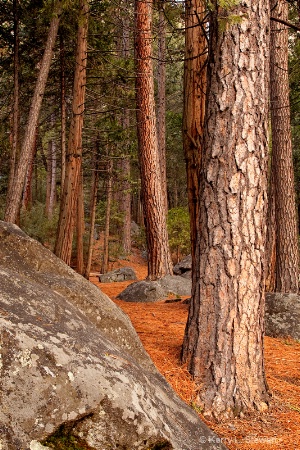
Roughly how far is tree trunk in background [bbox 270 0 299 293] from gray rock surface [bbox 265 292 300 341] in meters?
1.77

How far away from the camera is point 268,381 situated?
13.5 feet

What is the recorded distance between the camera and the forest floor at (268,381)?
3.08 meters

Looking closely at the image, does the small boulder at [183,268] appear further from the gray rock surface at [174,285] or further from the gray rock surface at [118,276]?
the gray rock surface at [174,285]

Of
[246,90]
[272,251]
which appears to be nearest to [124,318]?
[246,90]

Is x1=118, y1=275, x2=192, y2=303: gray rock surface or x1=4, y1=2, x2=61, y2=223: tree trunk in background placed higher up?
x1=4, y1=2, x2=61, y2=223: tree trunk in background

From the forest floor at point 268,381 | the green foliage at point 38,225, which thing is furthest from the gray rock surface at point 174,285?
the green foliage at point 38,225

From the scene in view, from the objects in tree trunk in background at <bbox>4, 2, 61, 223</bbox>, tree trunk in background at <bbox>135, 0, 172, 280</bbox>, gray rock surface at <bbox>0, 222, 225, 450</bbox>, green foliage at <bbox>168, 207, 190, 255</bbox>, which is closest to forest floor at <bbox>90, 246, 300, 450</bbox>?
gray rock surface at <bbox>0, 222, 225, 450</bbox>

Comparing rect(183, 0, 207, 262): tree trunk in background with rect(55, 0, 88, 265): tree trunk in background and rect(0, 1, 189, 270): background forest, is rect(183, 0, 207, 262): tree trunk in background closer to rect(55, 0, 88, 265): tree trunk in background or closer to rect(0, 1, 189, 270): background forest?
rect(0, 1, 189, 270): background forest

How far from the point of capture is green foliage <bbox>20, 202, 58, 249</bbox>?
16.2 m

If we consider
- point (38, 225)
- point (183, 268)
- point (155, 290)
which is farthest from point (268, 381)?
point (183, 268)

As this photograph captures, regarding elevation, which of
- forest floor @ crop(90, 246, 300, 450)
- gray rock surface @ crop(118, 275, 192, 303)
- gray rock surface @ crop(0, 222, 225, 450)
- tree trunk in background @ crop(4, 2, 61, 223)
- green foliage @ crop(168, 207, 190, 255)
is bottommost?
forest floor @ crop(90, 246, 300, 450)

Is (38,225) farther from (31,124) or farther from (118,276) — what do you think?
(31,124)

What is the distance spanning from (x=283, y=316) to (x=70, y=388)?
5.06m

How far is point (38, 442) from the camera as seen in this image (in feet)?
5.28
